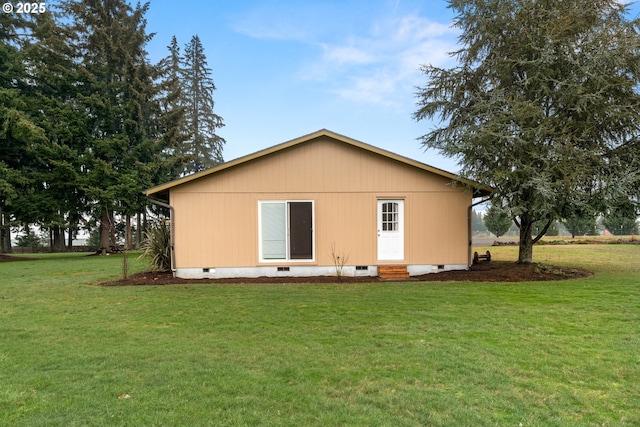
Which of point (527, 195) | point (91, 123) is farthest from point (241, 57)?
point (527, 195)

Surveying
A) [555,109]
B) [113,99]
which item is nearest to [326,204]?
[555,109]

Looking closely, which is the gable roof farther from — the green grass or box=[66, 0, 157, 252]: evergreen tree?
box=[66, 0, 157, 252]: evergreen tree

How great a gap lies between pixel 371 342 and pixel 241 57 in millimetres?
16229

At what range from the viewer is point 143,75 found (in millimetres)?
21906

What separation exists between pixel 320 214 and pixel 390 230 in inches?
76.3

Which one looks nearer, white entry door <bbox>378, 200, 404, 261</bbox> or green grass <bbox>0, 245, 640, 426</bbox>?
green grass <bbox>0, 245, 640, 426</bbox>

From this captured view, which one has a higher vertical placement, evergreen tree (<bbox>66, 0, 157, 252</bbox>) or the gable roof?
evergreen tree (<bbox>66, 0, 157, 252</bbox>)

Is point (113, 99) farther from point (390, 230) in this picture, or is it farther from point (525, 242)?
point (525, 242)

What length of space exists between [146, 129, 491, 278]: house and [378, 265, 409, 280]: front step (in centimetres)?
3

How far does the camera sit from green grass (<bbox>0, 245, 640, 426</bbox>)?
108 inches

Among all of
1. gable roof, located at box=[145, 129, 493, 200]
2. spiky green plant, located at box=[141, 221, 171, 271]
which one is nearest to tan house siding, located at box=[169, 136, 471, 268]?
gable roof, located at box=[145, 129, 493, 200]

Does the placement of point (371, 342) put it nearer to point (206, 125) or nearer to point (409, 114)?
point (409, 114)

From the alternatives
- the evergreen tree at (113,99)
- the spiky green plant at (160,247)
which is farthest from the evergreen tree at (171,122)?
the spiky green plant at (160,247)

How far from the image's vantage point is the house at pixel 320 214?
375 inches
